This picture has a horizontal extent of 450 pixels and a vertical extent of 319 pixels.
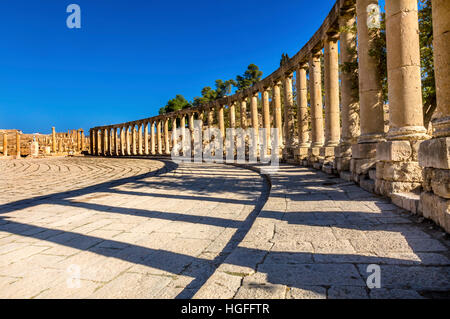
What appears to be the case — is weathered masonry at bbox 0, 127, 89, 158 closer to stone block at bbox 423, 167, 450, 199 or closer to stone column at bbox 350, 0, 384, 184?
stone column at bbox 350, 0, 384, 184

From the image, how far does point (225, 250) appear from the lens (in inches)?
139

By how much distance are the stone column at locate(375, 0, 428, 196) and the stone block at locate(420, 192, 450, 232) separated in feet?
3.98

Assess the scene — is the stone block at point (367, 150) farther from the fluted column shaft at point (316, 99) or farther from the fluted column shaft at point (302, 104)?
the fluted column shaft at point (302, 104)

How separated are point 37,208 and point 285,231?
5.41 meters

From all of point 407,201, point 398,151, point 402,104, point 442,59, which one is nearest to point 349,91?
point 402,104

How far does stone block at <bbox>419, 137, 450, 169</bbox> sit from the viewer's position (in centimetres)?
326

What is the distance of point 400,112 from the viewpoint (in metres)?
5.27

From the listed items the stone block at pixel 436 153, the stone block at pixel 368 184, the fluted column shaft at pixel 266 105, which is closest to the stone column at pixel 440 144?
the stone block at pixel 436 153

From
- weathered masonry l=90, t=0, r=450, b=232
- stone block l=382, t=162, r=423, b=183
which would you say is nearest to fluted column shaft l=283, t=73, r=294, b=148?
weathered masonry l=90, t=0, r=450, b=232

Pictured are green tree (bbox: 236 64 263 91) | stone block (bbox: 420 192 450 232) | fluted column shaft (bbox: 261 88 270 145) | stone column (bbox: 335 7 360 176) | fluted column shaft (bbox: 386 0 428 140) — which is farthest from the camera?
green tree (bbox: 236 64 263 91)

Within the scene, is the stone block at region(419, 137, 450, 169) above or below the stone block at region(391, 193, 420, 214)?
Result: above

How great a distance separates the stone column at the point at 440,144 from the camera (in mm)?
3307
